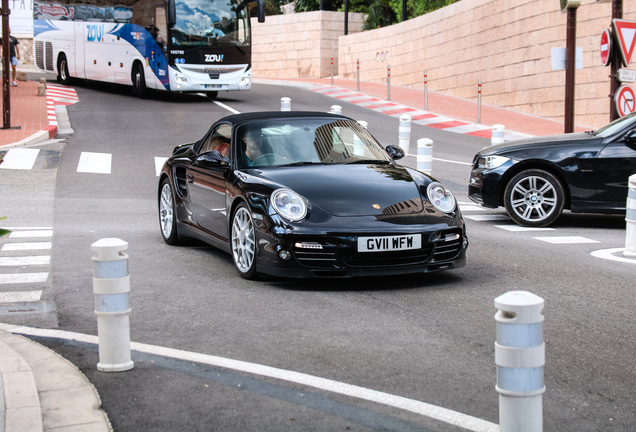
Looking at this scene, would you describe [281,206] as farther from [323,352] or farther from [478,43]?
[478,43]

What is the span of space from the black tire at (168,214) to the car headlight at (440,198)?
2787mm

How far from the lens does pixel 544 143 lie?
32.7 ft

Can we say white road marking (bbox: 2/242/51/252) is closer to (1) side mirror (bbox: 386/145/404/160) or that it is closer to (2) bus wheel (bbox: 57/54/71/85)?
(1) side mirror (bbox: 386/145/404/160)

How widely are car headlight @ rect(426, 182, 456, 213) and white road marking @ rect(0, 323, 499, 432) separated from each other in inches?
106

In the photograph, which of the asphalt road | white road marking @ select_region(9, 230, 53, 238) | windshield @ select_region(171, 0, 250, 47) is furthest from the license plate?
windshield @ select_region(171, 0, 250, 47)

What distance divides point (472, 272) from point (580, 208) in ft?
10.5

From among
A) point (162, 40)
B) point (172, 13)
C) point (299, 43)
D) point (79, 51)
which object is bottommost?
point (162, 40)

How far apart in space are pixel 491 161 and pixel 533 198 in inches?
26.5

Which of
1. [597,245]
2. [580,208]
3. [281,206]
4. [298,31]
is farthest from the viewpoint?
[298,31]

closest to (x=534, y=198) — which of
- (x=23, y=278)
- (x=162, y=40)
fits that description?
(x=23, y=278)

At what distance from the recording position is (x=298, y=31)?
5116 cm

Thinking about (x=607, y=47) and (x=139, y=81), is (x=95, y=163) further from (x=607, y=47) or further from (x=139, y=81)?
(x=139, y=81)

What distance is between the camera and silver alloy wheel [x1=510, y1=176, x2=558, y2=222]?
9836mm

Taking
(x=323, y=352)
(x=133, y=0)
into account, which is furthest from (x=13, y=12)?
(x=323, y=352)
